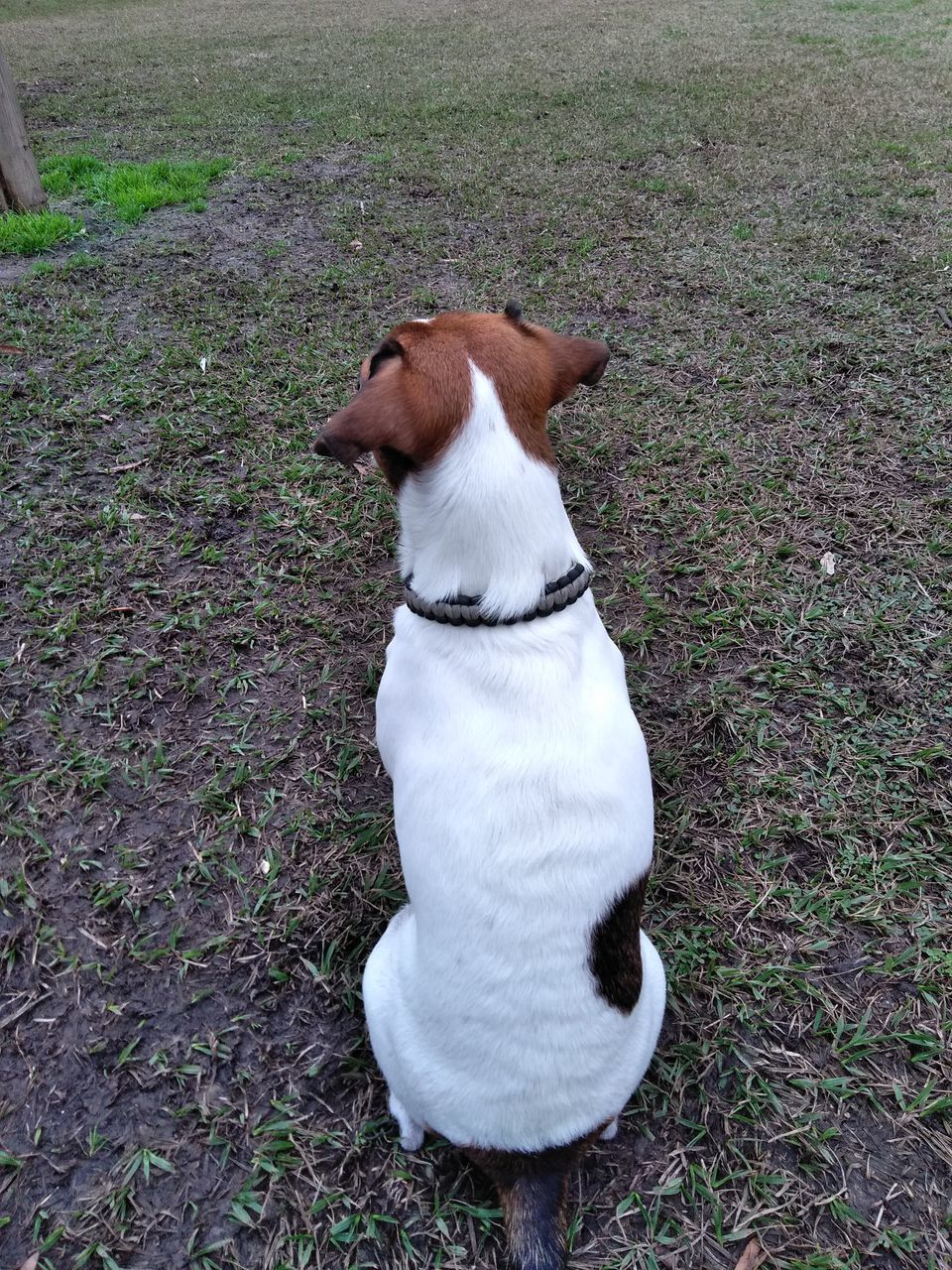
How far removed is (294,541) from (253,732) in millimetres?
948

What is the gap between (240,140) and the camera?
22.5 ft

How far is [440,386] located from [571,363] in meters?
0.39

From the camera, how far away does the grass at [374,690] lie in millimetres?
1750

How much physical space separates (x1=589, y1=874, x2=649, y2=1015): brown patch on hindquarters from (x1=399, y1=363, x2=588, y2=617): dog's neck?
2.14 feet

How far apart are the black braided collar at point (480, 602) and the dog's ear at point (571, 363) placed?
436 mm

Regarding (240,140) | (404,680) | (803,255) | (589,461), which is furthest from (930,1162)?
(240,140)

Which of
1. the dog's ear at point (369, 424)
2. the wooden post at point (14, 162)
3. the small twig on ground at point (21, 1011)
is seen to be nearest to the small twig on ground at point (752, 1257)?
the small twig on ground at point (21, 1011)

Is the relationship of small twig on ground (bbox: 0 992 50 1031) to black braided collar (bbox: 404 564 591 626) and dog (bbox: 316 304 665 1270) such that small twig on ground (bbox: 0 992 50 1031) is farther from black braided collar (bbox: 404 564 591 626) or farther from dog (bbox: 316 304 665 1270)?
black braided collar (bbox: 404 564 591 626)

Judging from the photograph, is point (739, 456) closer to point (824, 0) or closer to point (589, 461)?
point (589, 461)

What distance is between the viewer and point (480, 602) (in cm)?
169

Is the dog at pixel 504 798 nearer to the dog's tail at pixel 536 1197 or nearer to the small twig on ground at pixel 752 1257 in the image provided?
the dog's tail at pixel 536 1197

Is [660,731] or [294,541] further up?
[294,541]

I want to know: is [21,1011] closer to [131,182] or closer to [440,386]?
[440,386]

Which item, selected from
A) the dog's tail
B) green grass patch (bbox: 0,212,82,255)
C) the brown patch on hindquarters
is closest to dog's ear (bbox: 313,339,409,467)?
the brown patch on hindquarters
